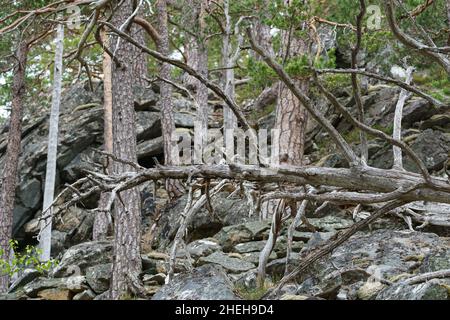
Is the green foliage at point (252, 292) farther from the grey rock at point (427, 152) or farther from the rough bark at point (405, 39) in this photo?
the grey rock at point (427, 152)

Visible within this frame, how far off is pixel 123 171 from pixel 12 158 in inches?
272

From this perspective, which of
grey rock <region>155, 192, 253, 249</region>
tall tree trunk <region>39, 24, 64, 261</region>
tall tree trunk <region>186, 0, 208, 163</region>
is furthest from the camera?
tall tree trunk <region>186, 0, 208, 163</region>

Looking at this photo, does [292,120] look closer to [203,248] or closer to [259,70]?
[259,70]

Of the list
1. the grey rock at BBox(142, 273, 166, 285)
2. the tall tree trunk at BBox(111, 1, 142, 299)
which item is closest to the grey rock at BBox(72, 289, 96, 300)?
the tall tree trunk at BBox(111, 1, 142, 299)

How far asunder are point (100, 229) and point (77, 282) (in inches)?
234

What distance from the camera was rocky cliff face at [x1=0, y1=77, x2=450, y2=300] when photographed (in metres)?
6.36

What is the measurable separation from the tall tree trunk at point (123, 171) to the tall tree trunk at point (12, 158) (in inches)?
231

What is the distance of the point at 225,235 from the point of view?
10.6m

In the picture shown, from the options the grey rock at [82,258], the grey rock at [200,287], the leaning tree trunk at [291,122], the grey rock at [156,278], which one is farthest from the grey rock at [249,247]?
the grey rock at [200,287]

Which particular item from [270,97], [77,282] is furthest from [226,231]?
[270,97]

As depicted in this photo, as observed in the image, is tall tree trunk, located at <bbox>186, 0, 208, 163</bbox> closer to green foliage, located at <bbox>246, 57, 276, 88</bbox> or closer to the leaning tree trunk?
the leaning tree trunk

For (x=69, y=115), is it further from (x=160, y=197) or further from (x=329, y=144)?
(x=329, y=144)

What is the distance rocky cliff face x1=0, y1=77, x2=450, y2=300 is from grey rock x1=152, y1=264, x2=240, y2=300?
0.01 m

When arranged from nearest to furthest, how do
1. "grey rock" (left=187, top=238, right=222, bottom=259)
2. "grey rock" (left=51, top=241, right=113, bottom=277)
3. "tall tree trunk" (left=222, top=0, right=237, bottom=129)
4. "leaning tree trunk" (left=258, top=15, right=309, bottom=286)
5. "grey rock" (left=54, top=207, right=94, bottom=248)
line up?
"grey rock" (left=187, top=238, right=222, bottom=259), "grey rock" (left=51, top=241, right=113, bottom=277), "leaning tree trunk" (left=258, top=15, right=309, bottom=286), "tall tree trunk" (left=222, top=0, right=237, bottom=129), "grey rock" (left=54, top=207, right=94, bottom=248)
